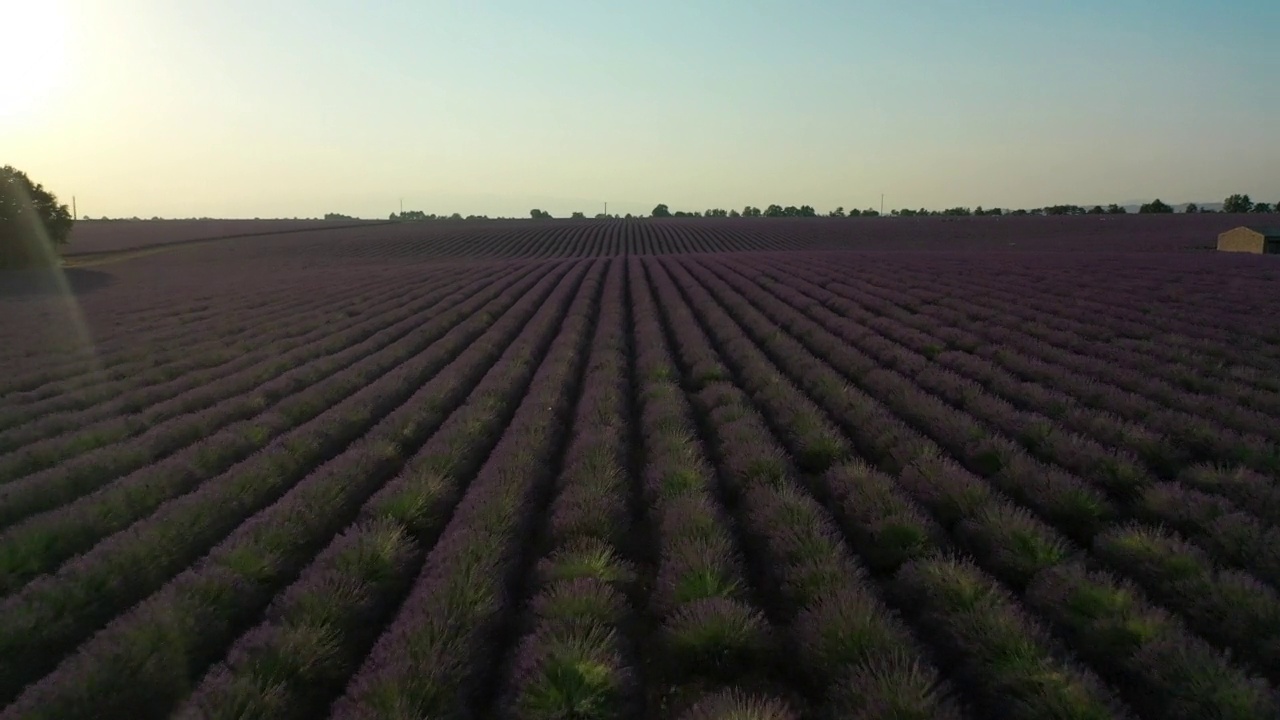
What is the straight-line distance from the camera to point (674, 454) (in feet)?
24.0

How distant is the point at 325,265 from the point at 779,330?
47900 mm

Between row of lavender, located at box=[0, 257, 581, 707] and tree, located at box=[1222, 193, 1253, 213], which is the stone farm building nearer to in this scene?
row of lavender, located at box=[0, 257, 581, 707]

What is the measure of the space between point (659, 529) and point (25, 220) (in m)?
61.9

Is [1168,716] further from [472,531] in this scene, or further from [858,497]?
[472,531]

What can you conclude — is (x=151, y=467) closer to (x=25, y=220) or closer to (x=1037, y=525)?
(x=1037, y=525)

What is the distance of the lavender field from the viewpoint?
12.3ft

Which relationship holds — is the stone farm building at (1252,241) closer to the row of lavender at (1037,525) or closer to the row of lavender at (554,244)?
the row of lavender at (554,244)

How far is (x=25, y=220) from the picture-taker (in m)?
49.9

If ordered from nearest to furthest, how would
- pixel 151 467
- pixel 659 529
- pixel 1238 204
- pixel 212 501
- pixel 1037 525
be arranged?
pixel 1037 525, pixel 659 529, pixel 212 501, pixel 151 467, pixel 1238 204

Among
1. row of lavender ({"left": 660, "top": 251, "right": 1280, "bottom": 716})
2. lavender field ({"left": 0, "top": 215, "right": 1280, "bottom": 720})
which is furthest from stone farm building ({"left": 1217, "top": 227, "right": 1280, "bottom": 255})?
row of lavender ({"left": 660, "top": 251, "right": 1280, "bottom": 716})

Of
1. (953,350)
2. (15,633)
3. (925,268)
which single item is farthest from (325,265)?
(15,633)

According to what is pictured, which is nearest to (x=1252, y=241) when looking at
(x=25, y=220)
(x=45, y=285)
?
(x=45, y=285)

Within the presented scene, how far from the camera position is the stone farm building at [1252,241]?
137ft

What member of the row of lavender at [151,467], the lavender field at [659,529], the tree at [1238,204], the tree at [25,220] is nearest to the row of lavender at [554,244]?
the tree at [25,220]
